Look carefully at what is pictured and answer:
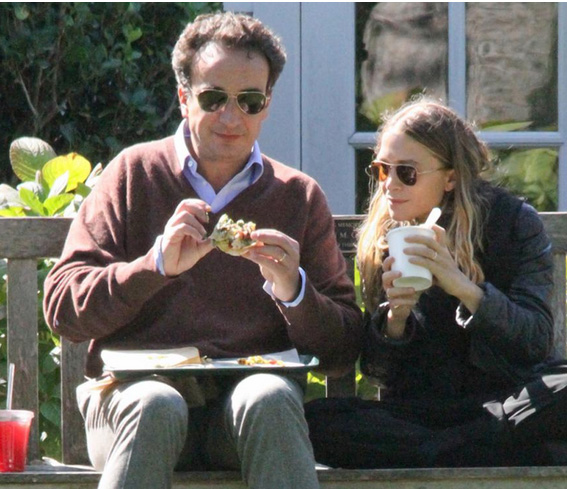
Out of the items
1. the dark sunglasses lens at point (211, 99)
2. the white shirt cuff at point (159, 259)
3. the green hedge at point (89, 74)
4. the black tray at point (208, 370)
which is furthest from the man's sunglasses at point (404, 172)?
the green hedge at point (89, 74)

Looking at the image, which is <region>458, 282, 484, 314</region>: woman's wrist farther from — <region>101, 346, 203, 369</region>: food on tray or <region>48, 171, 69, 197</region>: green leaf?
<region>48, 171, 69, 197</region>: green leaf

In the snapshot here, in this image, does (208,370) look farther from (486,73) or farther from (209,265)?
(486,73)

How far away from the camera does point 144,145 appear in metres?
3.97

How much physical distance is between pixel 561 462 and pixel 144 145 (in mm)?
1408

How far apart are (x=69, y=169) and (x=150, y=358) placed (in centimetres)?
98

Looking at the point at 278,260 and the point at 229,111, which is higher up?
the point at 229,111

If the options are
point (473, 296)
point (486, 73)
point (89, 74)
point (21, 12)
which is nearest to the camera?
point (473, 296)

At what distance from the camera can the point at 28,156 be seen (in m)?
4.52

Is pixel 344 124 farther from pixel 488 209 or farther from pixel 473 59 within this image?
pixel 488 209

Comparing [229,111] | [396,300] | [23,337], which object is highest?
[229,111]

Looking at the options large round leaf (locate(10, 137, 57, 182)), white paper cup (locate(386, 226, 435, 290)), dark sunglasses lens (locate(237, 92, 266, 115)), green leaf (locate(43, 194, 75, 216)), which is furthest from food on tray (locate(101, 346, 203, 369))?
large round leaf (locate(10, 137, 57, 182))

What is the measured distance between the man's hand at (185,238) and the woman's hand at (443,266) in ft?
1.68

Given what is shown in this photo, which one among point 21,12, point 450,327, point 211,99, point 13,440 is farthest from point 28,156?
point 450,327

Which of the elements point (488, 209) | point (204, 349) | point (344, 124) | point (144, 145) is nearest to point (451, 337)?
point (488, 209)
